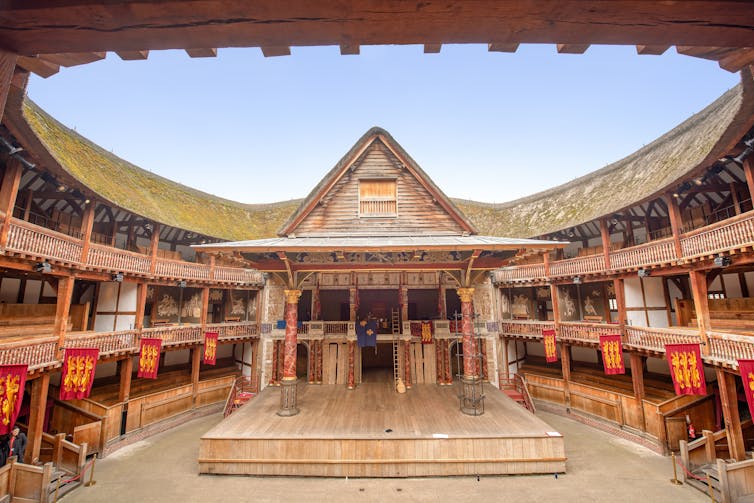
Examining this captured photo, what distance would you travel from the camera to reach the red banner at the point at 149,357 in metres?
16.2

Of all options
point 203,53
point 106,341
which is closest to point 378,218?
point 106,341

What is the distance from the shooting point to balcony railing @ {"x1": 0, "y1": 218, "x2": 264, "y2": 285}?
11.3 m

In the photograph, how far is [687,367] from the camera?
40.6 ft

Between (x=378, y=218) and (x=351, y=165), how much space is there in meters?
3.22

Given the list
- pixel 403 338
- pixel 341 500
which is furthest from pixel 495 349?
pixel 341 500

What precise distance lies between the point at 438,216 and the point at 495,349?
10468 mm

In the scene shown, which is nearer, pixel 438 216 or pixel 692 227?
pixel 692 227

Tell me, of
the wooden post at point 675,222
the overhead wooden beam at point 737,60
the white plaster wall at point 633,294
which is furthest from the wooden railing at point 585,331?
the overhead wooden beam at point 737,60

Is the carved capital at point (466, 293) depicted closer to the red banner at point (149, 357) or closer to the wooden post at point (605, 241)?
the wooden post at point (605, 241)

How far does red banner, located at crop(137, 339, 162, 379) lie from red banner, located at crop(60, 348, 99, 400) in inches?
112

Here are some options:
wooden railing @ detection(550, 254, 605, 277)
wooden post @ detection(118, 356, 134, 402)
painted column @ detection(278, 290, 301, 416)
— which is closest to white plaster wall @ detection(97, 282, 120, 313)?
wooden post @ detection(118, 356, 134, 402)

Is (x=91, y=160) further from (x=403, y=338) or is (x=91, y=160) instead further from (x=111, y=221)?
(x=403, y=338)

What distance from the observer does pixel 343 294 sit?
24062mm

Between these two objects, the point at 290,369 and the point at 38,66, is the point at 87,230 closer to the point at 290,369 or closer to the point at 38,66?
the point at 290,369
